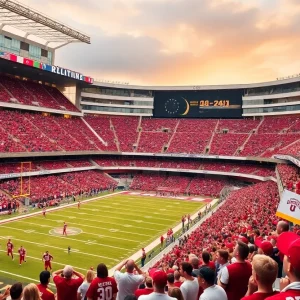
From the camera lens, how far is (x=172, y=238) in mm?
25641

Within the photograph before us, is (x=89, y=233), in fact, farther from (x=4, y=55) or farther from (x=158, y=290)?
(x=4, y=55)

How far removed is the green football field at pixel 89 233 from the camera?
20625mm

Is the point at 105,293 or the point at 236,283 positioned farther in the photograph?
the point at 105,293

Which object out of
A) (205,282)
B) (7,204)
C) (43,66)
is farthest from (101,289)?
(43,66)

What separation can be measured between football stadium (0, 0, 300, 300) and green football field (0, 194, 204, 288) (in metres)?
0.11

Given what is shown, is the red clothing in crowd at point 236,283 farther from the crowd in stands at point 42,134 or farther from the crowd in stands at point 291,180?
the crowd in stands at point 42,134

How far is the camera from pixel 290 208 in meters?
8.48

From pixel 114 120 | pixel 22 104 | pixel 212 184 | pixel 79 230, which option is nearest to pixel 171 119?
pixel 114 120

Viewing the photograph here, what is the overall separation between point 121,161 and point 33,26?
25843 mm

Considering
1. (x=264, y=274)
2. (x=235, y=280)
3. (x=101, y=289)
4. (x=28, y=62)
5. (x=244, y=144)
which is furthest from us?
(x=244, y=144)

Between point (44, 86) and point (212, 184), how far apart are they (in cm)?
3325

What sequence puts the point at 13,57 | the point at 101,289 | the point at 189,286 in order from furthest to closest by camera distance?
the point at 13,57 → the point at 101,289 → the point at 189,286

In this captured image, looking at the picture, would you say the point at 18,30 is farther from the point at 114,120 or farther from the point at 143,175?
the point at 143,175

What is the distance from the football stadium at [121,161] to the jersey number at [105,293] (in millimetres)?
4977
